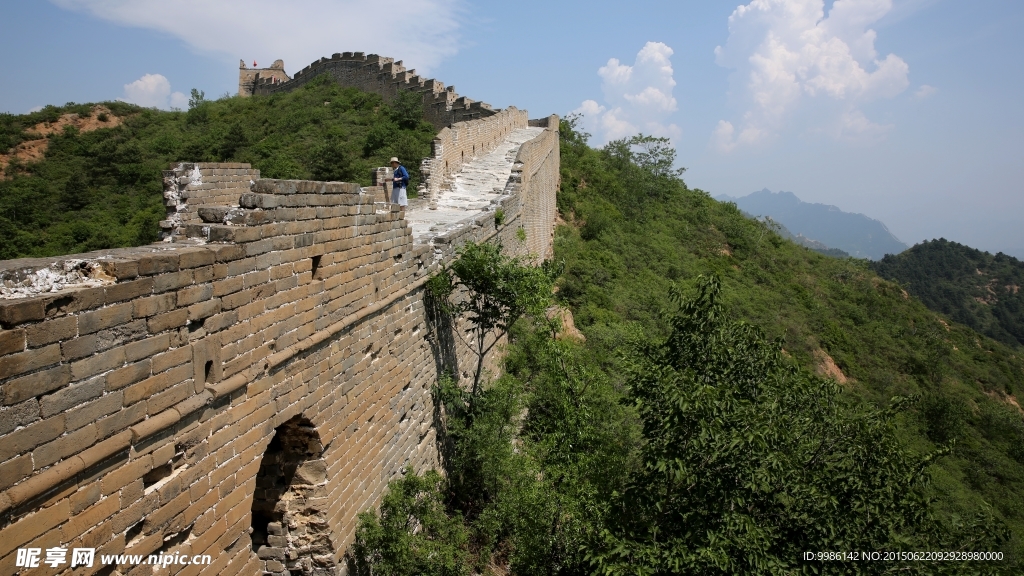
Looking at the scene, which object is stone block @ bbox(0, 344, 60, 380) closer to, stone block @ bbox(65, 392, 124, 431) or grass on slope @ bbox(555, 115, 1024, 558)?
stone block @ bbox(65, 392, 124, 431)

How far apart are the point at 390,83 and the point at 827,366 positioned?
80.6 feet

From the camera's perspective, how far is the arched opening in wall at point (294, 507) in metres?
4.77

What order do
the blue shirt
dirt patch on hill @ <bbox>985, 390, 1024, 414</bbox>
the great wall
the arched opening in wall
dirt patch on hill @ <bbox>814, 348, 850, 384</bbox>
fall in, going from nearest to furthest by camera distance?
the great wall < the arched opening in wall < the blue shirt < dirt patch on hill @ <bbox>814, 348, 850, 384</bbox> < dirt patch on hill @ <bbox>985, 390, 1024, 414</bbox>

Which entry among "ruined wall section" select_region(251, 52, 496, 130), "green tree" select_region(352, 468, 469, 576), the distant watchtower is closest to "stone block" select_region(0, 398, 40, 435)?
"green tree" select_region(352, 468, 469, 576)

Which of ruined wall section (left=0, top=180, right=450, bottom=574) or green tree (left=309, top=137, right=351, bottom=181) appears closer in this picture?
ruined wall section (left=0, top=180, right=450, bottom=574)

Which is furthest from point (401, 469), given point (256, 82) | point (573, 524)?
point (256, 82)

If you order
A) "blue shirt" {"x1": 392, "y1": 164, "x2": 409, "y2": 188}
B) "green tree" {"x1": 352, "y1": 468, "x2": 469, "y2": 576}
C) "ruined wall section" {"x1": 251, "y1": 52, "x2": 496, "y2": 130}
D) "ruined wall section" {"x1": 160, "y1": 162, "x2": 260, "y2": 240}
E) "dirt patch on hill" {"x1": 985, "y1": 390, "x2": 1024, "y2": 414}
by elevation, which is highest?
"ruined wall section" {"x1": 251, "y1": 52, "x2": 496, "y2": 130}

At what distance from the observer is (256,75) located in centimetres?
4544

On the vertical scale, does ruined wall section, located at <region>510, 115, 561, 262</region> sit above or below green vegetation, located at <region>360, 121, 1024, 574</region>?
→ above

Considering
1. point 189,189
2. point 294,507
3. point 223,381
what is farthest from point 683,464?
point 189,189

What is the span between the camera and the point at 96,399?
273 centimetres

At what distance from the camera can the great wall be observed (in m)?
2.51

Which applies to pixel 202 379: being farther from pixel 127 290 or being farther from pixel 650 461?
pixel 650 461

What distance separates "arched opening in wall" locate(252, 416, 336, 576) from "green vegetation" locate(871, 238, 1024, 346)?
203ft
